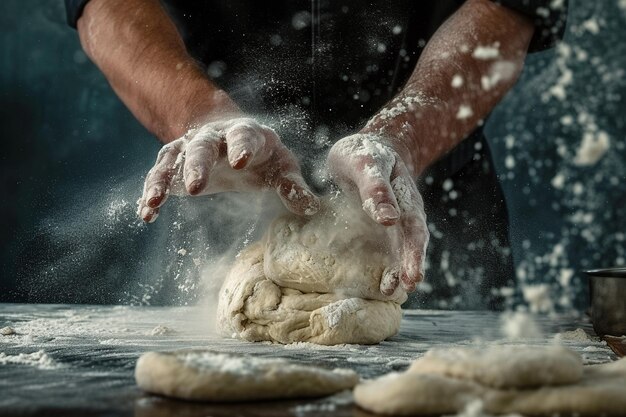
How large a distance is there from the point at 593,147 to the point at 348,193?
0.52 metres

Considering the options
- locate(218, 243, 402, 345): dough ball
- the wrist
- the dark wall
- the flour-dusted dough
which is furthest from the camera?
the dark wall

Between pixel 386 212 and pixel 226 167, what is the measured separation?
1.31 ft

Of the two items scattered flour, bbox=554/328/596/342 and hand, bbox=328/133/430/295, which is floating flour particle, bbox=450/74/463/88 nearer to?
hand, bbox=328/133/430/295

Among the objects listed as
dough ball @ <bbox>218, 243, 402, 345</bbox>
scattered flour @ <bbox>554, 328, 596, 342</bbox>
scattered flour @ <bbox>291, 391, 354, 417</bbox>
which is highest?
dough ball @ <bbox>218, 243, 402, 345</bbox>

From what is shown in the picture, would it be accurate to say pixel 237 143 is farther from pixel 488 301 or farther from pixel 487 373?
pixel 488 301

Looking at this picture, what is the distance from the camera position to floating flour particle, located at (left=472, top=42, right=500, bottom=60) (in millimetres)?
2094

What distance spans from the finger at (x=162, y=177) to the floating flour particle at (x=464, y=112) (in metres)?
0.91

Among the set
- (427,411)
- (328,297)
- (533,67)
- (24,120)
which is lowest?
(427,411)

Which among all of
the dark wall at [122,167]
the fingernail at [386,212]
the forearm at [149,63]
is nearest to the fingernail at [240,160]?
the fingernail at [386,212]

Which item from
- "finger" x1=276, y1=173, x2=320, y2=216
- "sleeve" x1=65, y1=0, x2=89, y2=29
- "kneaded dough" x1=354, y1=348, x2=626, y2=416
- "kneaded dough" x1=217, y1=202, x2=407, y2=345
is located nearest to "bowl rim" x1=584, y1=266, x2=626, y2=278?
"kneaded dough" x1=217, y1=202, x2=407, y2=345

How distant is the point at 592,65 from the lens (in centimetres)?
311

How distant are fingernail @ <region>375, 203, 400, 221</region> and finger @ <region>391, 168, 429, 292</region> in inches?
4.1

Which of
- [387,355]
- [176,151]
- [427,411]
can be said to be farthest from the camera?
[176,151]

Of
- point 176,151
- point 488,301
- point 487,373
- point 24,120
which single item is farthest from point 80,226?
point 487,373
